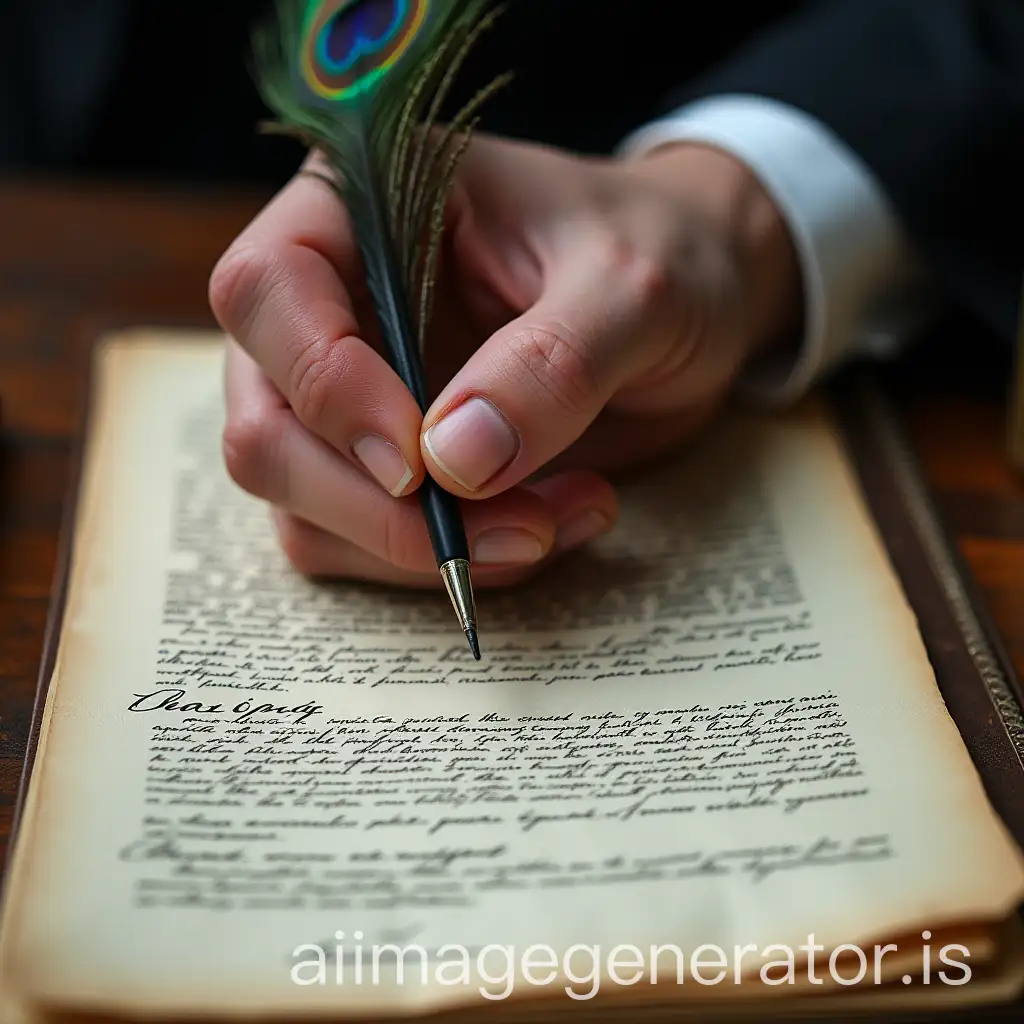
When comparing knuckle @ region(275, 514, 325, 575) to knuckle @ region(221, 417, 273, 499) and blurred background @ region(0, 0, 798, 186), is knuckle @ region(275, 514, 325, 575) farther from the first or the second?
blurred background @ region(0, 0, 798, 186)

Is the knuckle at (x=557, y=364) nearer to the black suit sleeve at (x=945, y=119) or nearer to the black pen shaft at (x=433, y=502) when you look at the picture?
the black pen shaft at (x=433, y=502)

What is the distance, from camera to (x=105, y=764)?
729 mm

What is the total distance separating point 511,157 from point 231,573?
15.1 inches

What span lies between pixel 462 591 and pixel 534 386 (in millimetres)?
139

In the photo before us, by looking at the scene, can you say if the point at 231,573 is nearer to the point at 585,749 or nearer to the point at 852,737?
the point at 585,749

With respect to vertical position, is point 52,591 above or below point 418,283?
below

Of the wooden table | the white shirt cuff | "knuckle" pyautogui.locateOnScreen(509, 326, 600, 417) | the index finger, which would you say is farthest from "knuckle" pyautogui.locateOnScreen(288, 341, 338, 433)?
the white shirt cuff

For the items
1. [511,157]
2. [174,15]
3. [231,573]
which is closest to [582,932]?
[231,573]

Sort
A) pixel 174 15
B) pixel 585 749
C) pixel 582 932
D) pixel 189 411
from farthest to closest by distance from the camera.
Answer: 1. pixel 174 15
2. pixel 189 411
3. pixel 585 749
4. pixel 582 932

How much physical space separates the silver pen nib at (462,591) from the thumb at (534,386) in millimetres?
50

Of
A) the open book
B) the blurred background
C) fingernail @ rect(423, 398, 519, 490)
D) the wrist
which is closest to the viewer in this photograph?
the open book

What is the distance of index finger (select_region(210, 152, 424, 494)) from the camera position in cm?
80

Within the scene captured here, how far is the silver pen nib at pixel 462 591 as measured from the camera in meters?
0.78

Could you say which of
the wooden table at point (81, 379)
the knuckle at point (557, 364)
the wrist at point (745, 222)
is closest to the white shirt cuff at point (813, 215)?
the wrist at point (745, 222)
